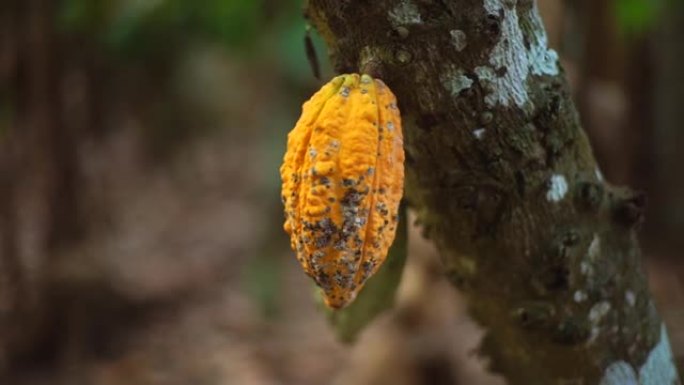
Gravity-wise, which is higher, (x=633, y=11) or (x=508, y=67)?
(x=508, y=67)

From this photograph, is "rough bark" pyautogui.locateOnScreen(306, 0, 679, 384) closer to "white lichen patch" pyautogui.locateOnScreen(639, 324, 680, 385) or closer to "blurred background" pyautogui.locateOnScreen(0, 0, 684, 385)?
"white lichen patch" pyautogui.locateOnScreen(639, 324, 680, 385)

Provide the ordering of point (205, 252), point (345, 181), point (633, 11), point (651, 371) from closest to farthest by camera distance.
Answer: point (345, 181) → point (651, 371) → point (633, 11) → point (205, 252)

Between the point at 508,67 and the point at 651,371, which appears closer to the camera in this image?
the point at 508,67

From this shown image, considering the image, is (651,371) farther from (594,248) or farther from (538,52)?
(538,52)

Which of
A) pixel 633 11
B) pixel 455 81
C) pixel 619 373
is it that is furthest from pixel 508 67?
pixel 633 11

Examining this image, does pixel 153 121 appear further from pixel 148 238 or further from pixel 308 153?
pixel 308 153

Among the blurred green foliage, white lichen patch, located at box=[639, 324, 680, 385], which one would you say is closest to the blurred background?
the blurred green foliage

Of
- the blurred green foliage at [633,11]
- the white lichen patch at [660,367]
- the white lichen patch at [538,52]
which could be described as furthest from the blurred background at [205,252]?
the white lichen patch at [538,52]
